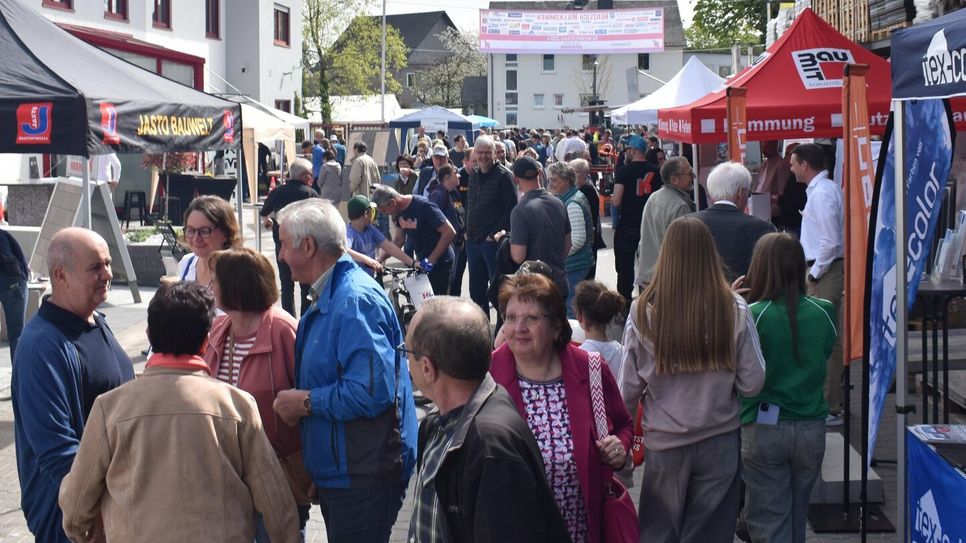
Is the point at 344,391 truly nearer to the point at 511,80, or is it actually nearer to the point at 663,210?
the point at 663,210

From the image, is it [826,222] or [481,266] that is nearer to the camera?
[826,222]

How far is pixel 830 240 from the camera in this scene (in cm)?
773

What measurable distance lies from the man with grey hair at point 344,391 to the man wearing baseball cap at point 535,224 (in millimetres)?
4390

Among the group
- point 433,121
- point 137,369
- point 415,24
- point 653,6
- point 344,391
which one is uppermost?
point 415,24

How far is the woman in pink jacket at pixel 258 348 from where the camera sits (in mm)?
4223

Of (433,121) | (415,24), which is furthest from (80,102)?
(415,24)

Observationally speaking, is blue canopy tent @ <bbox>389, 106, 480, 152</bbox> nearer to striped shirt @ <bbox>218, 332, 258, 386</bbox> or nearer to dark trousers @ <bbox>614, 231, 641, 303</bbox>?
dark trousers @ <bbox>614, 231, 641, 303</bbox>

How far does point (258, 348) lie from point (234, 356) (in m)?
0.12

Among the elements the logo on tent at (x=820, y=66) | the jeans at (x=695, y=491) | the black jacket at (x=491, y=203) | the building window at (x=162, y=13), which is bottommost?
the jeans at (x=695, y=491)

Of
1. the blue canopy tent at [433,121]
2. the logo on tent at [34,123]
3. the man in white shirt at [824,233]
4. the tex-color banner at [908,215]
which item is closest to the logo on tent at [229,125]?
the logo on tent at [34,123]

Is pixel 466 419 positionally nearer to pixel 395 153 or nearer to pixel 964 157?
pixel 964 157

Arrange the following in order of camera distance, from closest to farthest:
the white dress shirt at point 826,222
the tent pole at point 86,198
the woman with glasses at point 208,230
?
the woman with glasses at point 208,230, the white dress shirt at point 826,222, the tent pole at point 86,198

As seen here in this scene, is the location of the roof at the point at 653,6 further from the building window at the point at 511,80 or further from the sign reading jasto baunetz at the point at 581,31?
the sign reading jasto baunetz at the point at 581,31

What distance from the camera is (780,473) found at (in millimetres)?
5039
